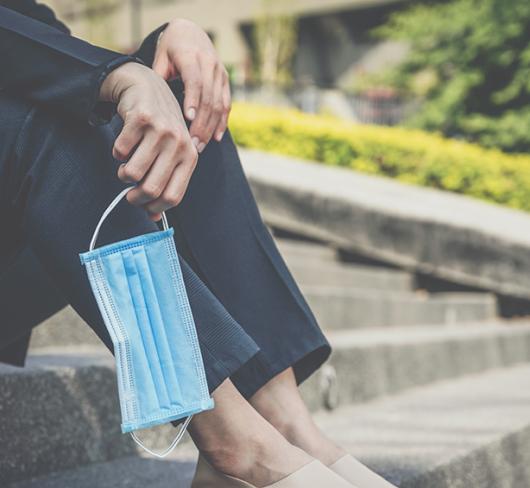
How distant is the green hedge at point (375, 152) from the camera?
651 cm

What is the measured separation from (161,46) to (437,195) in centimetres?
434

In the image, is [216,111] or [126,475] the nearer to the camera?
[216,111]

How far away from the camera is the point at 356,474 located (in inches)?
54.1

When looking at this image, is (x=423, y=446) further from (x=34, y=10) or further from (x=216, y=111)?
(x=34, y=10)

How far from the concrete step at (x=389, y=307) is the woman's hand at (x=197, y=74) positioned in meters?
1.76

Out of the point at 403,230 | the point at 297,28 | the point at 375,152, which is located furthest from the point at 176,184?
the point at 297,28

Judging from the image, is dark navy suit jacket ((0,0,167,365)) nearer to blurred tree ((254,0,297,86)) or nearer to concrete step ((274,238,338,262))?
concrete step ((274,238,338,262))

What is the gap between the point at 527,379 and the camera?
3447mm

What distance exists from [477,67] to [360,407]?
842 cm

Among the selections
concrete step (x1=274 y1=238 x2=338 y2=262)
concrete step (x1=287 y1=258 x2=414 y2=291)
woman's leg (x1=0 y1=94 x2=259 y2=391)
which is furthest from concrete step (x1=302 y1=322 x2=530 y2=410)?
woman's leg (x1=0 y1=94 x2=259 y2=391)

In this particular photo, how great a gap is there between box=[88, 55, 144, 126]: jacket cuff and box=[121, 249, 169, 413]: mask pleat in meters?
0.20

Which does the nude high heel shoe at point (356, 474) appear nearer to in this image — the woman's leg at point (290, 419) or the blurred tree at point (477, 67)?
the woman's leg at point (290, 419)

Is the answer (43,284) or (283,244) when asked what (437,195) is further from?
(43,284)

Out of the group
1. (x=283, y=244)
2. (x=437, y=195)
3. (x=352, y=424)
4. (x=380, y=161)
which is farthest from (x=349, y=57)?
(x=352, y=424)
